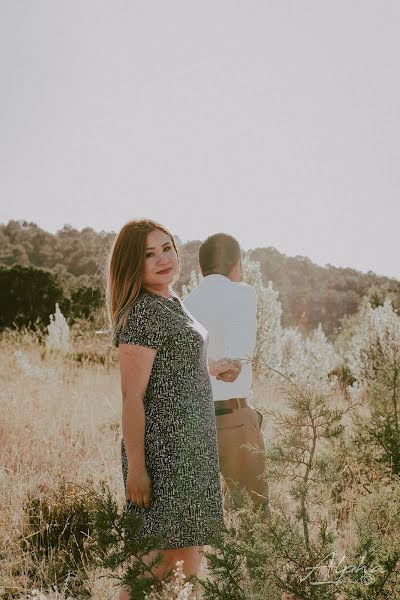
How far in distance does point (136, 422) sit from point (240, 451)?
3.16 ft

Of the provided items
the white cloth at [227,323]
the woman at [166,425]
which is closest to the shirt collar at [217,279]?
the white cloth at [227,323]

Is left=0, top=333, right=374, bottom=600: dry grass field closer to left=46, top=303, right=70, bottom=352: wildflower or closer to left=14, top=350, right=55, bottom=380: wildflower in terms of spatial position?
left=14, top=350, right=55, bottom=380: wildflower

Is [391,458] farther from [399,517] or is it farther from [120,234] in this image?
[120,234]

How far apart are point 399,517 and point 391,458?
51.9 inches

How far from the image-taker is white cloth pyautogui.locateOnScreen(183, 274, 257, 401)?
8.45ft

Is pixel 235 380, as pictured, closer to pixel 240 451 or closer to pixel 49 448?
pixel 240 451


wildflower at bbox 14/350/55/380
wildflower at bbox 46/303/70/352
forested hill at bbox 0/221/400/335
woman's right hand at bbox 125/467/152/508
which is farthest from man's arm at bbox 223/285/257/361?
forested hill at bbox 0/221/400/335

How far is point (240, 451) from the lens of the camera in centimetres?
256

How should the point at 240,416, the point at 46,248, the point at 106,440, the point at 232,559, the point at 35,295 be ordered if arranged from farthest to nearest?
the point at 46,248 < the point at 35,295 < the point at 106,440 < the point at 240,416 < the point at 232,559

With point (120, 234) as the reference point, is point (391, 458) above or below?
below

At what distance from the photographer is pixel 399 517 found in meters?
1.67

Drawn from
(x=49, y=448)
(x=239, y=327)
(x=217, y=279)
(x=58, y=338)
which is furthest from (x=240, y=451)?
(x=58, y=338)

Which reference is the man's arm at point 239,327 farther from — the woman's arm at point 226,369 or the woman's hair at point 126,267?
the woman's hair at point 126,267

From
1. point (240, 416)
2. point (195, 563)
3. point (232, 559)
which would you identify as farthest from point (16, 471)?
point (232, 559)
